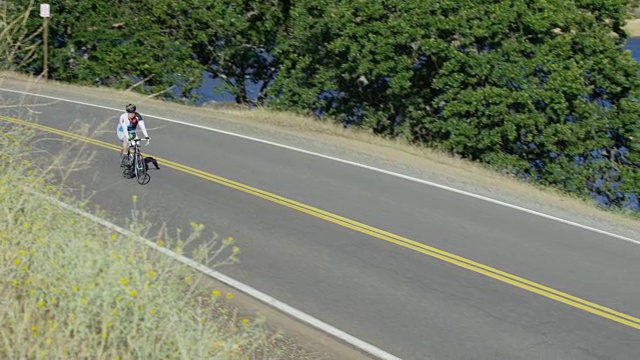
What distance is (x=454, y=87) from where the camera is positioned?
23.8m

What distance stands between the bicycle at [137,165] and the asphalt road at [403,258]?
0.66 feet

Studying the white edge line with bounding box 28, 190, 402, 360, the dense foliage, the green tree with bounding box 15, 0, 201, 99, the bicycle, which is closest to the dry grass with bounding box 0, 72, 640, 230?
the bicycle

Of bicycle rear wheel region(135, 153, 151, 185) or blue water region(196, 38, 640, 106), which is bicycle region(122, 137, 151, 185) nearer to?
bicycle rear wheel region(135, 153, 151, 185)

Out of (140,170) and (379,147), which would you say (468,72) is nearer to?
(379,147)

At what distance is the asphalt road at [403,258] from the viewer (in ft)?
33.6

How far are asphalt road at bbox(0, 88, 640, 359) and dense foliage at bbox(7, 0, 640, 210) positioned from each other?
22.2 ft

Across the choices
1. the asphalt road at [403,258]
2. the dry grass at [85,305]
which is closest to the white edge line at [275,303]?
the asphalt road at [403,258]

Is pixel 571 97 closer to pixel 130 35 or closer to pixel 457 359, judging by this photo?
pixel 457 359

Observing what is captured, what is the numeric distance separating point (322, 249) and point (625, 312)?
14.5 feet

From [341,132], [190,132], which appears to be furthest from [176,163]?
[341,132]

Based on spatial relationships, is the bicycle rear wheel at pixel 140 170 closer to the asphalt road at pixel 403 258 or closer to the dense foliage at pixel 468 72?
the asphalt road at pixel 403 258

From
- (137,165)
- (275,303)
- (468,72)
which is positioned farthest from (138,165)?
(468,72)

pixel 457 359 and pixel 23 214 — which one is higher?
pixel 23 214

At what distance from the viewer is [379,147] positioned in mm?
20812
